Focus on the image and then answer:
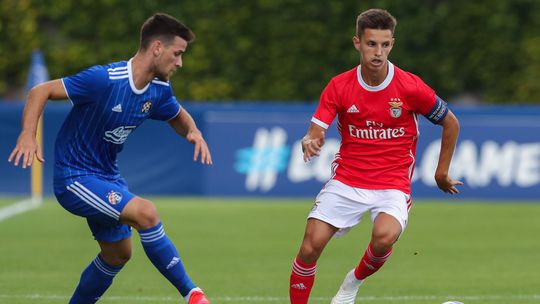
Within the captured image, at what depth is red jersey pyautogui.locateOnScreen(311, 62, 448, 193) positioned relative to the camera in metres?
7.90

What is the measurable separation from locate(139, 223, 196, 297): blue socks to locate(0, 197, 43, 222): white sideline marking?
32.9ft

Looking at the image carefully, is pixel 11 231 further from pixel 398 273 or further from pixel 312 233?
pixel 312 233

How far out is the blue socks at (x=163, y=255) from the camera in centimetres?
708

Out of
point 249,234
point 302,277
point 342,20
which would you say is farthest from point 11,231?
point 342,20

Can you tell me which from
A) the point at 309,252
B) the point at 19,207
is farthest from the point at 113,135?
the point at 19,207

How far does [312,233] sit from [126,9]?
18906 mm

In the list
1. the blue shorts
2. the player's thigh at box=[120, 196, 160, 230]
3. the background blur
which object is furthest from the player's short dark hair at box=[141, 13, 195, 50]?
the background blur

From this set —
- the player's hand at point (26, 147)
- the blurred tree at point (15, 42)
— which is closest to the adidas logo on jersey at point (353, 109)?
the player's hand at point (26, 147)

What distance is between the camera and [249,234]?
15.0m

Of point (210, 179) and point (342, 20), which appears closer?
point (210, 179)

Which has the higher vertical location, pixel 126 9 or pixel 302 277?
pixel 302 277

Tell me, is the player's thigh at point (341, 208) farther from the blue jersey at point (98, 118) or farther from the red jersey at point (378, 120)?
the blue jersey at point (98, 118)

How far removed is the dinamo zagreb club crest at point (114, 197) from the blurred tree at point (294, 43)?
18.9 meters

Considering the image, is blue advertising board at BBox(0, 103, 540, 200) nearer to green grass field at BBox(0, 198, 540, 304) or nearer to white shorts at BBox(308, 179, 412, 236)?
green grass field at BBox(0, 198, 540, 304)
